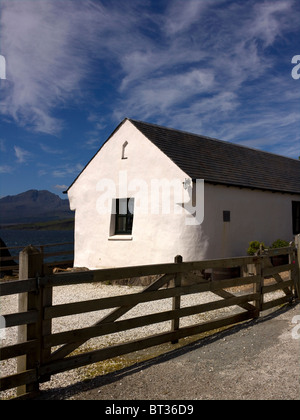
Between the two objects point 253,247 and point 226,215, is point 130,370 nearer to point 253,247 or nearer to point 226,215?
point 226,215

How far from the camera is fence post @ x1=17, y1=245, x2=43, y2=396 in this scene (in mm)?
4316

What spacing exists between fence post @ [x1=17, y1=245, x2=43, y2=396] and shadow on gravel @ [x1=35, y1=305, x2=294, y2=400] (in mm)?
288

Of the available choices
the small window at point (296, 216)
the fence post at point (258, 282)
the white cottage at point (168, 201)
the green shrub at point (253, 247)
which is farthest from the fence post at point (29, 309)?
the small window at point (296, 216)

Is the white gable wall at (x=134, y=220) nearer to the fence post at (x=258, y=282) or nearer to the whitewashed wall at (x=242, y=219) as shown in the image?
the whitewashed wall at (x=242, y=219)

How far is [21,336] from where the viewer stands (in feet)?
14.3

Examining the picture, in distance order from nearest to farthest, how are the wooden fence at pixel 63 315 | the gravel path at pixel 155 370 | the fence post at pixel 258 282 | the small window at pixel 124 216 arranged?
1. the wooden fence at pixel 63 315
2. the gravel path at pixel 155 370
3. the fence post at pixel 258 282
4. the small window at pixel 124 216

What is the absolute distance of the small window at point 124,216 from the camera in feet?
51.2

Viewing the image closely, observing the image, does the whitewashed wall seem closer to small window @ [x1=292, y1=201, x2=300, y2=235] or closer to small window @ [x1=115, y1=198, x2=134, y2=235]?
small window @ [x1=292, y1=201, x2=300, y2=235]

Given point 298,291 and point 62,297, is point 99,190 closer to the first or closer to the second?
point 62,297

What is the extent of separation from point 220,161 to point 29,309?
13768 millimetres

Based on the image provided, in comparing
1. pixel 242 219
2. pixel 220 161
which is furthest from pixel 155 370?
pixel 220 161

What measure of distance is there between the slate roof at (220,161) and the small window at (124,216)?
2.85 meters

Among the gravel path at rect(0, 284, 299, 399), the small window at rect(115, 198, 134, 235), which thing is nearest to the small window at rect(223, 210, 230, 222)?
the small window at rect(115, 198, 134, 235)

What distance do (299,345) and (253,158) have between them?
1538 cm
